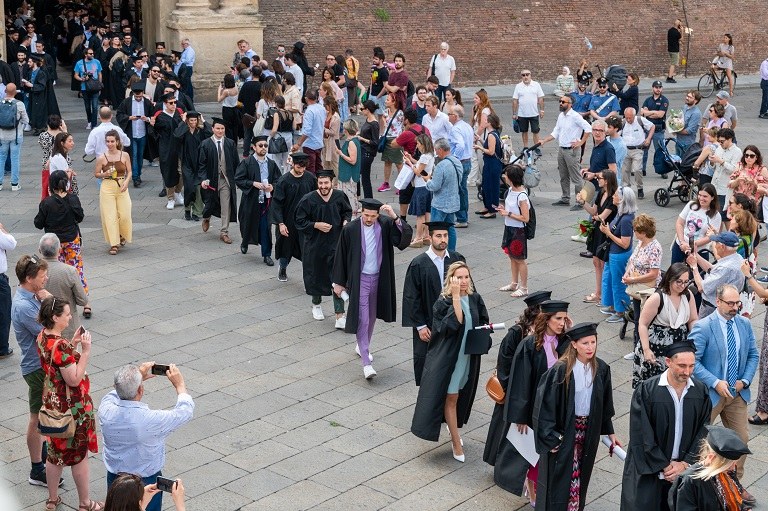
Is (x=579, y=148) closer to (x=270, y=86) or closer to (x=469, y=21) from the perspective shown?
(x=270, y=86)

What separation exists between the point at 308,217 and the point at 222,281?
6.89 ft

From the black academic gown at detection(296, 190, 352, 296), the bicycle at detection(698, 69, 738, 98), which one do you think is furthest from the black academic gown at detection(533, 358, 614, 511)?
the bicycle at detection(698, 69, 738, 98)

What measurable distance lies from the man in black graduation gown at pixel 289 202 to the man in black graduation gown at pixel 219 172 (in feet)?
6.46

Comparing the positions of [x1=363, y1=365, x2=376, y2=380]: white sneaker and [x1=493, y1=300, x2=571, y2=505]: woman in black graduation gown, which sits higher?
[x1=493, y1=300, x2=571, y2=505]: woman in black graduation gown

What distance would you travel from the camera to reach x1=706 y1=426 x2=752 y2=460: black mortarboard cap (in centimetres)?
622

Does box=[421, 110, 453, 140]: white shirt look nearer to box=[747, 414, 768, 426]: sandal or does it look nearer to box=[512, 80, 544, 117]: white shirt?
box=[512, 80, 544, 117]: white shirt

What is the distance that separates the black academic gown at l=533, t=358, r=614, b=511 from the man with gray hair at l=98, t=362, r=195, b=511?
218cm

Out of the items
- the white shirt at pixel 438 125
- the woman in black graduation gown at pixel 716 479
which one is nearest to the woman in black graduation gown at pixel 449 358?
the woman in black graduation gown at pixel 716 479

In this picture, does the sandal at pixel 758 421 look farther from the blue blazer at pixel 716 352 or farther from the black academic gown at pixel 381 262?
the black academic gown at pixel 381 262

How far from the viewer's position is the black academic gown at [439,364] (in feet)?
29.6

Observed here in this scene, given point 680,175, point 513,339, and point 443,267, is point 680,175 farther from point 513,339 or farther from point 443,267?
point 513,339

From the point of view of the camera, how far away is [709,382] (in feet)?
27.7

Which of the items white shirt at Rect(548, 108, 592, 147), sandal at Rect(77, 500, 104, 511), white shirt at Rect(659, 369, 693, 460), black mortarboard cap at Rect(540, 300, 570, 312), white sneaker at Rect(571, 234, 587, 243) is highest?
white shirt at Rect(548, 108, 592, 147)

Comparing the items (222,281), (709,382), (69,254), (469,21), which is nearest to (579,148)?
(222,281)
